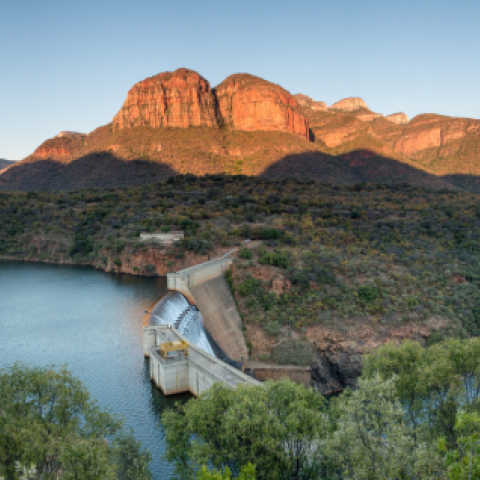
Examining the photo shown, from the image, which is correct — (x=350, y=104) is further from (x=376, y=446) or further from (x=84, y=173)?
(x=376, y=446)

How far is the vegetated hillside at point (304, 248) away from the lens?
31.2 m

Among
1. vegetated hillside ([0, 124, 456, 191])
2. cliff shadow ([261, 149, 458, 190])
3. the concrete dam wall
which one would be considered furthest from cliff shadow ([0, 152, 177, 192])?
the concrete dam wall

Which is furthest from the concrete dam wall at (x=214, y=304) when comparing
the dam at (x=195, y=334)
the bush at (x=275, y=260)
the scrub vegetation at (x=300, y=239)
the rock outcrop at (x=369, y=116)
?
the rock outcrop at (x=369, y=116)

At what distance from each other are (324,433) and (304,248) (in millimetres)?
31090

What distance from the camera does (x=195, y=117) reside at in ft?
350

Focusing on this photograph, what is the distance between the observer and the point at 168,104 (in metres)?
107

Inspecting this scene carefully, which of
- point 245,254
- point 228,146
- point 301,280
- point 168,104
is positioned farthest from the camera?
point 168,104

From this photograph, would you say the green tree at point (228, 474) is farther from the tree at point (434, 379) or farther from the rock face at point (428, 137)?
the rock face at point (428, 137)

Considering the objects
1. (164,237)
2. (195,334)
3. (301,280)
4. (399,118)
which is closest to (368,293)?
(301,280)

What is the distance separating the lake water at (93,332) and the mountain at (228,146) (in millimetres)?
49967

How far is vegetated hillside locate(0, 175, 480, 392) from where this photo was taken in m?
31.2

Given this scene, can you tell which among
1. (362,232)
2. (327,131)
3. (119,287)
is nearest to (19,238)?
(119,287)

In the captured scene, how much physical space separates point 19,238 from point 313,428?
55942 millimetres

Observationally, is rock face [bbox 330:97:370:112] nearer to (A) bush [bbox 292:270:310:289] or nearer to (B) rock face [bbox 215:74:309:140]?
(B) rock face [bbox 215:74:309:140]
